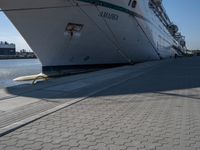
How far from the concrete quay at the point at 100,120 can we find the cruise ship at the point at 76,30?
305 inches

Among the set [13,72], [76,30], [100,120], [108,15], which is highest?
[108,15]

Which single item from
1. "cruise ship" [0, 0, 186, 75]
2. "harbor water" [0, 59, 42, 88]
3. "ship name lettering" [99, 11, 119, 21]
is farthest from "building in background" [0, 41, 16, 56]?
"ship name lettering" [99, 11, 119, 21]

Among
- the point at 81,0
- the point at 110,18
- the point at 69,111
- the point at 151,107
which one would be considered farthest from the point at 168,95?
the point at 110,18

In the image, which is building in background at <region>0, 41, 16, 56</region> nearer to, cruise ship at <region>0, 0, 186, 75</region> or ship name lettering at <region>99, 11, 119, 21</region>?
cruise ship at <region>0, 0, 186, 75</region>

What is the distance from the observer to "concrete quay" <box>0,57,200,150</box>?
483 centimetres

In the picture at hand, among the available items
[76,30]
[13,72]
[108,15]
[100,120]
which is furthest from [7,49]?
[100,120]

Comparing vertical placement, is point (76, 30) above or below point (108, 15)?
below

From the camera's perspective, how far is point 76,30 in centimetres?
1844

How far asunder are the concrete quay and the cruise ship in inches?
305

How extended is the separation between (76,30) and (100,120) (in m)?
12.7

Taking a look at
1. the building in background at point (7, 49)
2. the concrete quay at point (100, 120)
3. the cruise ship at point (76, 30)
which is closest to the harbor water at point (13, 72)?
the cruise ship at point (76, 30)

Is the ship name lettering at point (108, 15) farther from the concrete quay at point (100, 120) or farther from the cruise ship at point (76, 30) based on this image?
the concrete quay at point (100, 120)

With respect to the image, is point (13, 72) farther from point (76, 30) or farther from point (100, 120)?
point (100, 120)

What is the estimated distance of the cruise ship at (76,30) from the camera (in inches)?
665
